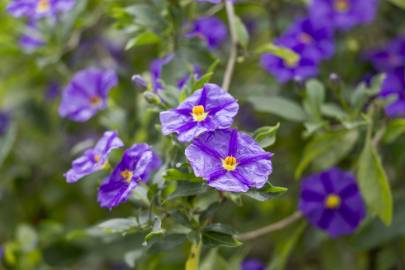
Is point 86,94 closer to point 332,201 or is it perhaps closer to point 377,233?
point 332,201

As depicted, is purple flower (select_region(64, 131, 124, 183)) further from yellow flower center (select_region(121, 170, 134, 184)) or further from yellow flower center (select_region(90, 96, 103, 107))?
yellow flower center (select_region(90, 96, 103, 107))

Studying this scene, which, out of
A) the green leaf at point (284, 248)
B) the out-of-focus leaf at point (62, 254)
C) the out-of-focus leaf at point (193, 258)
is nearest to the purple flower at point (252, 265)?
the green leaf at point (284, 248)

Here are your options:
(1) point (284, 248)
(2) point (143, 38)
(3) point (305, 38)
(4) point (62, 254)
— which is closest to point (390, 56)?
(3) point (305, 38)

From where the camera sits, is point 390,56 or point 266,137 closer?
point 266,137

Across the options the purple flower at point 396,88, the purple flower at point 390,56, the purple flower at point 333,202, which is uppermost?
the purple flower at point 396,88

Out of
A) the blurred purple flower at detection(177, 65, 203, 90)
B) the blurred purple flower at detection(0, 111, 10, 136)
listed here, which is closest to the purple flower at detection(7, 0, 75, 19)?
the blurred purple flower at detection(177, 65, 203, 90)

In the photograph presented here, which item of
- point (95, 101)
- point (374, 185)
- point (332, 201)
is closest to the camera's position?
point (374, 185)

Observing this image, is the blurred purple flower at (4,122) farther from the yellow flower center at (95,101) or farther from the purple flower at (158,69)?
the purple flower at (158,69)
